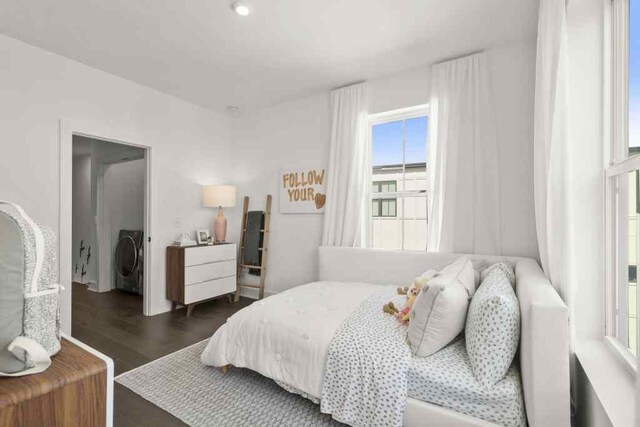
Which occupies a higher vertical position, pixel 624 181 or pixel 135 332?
pixel 624 181

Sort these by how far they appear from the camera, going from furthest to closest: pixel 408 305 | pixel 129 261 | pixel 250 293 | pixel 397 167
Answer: pixel 129 261 → pixel 250 293 → pixel 397 167 → pixel 408 305

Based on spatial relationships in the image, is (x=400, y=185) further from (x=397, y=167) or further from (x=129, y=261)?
(x=129, y=261)

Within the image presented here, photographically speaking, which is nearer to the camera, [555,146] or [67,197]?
[555,146]

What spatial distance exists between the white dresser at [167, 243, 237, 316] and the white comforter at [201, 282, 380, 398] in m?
1.52

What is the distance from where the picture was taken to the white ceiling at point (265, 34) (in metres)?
2.26

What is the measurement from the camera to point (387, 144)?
137 inches

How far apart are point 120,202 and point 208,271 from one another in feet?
7.56

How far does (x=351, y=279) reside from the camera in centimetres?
332

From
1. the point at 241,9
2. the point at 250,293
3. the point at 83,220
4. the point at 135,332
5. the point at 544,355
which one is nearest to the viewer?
the point at 544,355

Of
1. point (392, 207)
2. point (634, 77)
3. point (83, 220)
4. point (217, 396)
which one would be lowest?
point (217, 396)

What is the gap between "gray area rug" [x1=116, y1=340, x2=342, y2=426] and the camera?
182 cm

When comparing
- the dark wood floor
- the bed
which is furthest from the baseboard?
the bed

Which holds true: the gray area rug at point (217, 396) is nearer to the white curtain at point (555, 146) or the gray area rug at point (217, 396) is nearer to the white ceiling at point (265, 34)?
the white curtain at point (555, 146)

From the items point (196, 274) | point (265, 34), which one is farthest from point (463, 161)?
point (196, 274)
